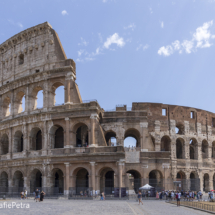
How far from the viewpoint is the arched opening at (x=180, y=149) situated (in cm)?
3912

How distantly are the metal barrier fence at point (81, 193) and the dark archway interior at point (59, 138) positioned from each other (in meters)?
6.13

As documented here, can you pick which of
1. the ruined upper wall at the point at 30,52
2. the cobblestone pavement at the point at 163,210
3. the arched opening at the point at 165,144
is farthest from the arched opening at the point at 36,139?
the cobblestone pavement at the point at 163,210

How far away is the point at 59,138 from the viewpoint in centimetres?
3450

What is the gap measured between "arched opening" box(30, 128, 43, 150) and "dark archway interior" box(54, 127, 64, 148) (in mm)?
2116

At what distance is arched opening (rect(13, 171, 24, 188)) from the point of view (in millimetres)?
34344

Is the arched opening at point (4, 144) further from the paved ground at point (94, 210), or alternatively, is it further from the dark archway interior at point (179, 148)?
the dark archway interior at point (179, 148)

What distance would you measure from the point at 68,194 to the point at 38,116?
9354 mm

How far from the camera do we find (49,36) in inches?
1390

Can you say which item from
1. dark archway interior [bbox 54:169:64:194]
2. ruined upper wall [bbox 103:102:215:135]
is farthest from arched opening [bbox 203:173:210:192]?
dark archway interior [bbox 54:169:64:194]

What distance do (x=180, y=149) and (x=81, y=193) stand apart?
57.8 ft

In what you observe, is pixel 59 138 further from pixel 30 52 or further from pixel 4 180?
pixel 30 52

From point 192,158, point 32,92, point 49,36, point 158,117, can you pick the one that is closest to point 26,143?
point 32,92

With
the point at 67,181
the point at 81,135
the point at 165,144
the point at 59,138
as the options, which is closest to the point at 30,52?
the point at 59,138

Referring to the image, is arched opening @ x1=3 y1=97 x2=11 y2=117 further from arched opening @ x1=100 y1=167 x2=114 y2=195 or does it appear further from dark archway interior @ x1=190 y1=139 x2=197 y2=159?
dark archway interior @ x1=190 y1=139 x2=197 y2=159
